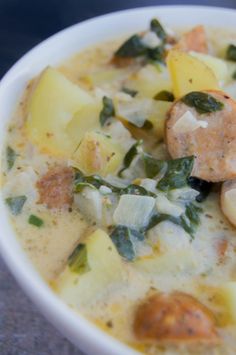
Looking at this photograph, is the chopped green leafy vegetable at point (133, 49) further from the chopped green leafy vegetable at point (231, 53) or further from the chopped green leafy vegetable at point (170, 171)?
the chopped green leafy vegetable at point (170, 171)

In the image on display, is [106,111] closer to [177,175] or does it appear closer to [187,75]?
[187,75]

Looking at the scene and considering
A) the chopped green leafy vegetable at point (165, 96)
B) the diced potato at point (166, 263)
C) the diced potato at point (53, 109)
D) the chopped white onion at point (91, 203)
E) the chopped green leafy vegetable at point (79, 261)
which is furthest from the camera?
the chopped green leafy vegetable at point (165, 96)

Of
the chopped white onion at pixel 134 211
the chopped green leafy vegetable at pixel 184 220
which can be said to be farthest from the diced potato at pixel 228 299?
the chopped white onion at pixel 134 211

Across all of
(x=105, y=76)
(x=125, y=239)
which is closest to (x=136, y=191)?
(x=125, y=239)

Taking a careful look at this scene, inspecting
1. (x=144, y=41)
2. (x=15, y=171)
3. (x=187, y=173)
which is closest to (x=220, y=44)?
(x=144, y=41)

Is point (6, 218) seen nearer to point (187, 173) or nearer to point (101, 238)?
point (101, 238)

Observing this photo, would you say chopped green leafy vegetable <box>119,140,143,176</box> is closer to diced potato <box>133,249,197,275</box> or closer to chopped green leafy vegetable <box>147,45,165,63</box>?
diced potato <box>133,249,197,275</box>

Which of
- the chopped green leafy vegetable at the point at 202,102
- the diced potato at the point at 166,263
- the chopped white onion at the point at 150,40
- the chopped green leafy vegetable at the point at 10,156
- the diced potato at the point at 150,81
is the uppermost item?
the chopped green leafy vegetable at the point at 202,102
